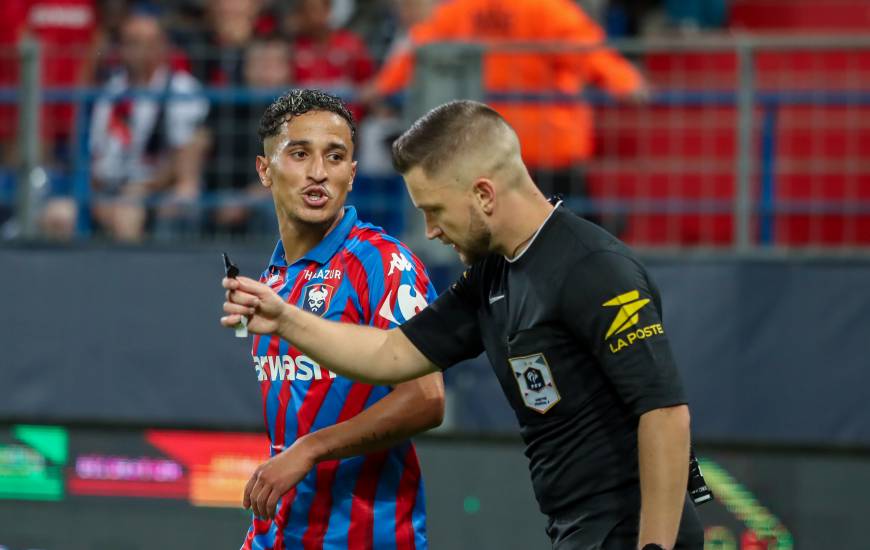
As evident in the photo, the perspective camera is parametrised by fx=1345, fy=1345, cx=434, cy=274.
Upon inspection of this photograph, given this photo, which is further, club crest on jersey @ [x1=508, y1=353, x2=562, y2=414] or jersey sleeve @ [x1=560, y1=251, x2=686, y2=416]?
club crest on jersey @ [x1=508, y1=353, x2=562, y2=414]

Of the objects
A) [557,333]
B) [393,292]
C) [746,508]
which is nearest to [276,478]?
[393,292]

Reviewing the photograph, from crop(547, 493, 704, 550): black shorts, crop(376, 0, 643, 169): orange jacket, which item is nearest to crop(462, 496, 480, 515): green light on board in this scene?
crop(376, 0, 643, 169): orange jacket

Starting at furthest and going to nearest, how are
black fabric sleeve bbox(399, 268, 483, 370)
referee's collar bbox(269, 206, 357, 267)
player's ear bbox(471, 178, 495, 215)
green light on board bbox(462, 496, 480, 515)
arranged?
green light on board bbox(462, 496, 480, 515), referee's collar bbox(269, 206, 357, 267), black fabric sleeve bbox(399, 268, 483, 370), player's ear bbox(471, 178, 495, 215)

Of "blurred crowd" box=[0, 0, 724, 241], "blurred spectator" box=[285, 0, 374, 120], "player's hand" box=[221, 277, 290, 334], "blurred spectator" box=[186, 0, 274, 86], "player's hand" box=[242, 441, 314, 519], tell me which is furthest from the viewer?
"blurred spectator" box=[186, 0, 274, 86]

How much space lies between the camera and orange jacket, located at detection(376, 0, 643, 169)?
759 centimetres

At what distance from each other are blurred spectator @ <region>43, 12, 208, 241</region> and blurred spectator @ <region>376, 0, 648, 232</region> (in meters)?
1.30

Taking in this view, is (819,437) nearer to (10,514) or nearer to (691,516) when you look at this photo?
(691,516)

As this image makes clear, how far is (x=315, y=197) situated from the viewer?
163 inches

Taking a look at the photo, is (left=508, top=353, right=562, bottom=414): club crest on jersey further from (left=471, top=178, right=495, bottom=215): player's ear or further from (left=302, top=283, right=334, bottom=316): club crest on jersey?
(left=302, top=283, right=334, bottom=316): club crest on jersey

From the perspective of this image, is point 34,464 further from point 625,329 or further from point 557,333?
point 625,329

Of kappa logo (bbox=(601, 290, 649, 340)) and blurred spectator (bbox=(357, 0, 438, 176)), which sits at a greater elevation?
blurred spectator (bbox=(357, 0, 438, 176))

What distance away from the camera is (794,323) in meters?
7.29

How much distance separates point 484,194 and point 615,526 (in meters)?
0.95

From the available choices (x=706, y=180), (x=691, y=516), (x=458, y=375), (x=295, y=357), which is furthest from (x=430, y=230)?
(x=706, y=180)
